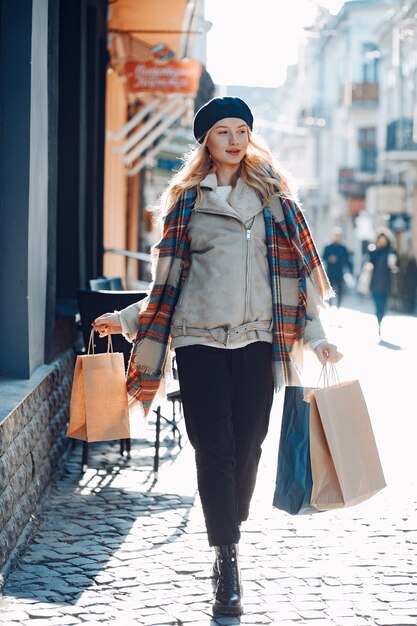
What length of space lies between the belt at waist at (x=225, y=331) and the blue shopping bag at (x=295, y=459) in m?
0.27

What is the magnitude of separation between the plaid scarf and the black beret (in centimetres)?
27

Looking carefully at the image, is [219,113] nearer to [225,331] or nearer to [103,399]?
[225,331]

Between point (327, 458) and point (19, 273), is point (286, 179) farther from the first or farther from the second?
point (19, 273)

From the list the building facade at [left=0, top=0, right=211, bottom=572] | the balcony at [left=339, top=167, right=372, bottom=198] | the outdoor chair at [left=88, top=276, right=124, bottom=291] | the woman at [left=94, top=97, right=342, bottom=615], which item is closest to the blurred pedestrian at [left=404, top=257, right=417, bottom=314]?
the building facade at [left=0, top=0, right=211, bottom=572]

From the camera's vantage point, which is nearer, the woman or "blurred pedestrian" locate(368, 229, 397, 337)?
the woman

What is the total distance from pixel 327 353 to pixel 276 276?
363 mm

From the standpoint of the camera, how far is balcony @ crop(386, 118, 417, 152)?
42.3m

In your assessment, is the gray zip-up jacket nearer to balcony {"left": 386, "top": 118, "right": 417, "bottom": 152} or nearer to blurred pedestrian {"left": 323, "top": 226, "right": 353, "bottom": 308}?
blurred pedestrian {"left": 323, "top": 226, "right": 353, "bottom": 308}

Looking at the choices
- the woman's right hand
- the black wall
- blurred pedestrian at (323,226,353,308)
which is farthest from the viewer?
blurred pedestrian at (323,226,353,308)

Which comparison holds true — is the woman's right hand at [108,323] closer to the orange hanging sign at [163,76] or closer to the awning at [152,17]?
the awning at [152,17]

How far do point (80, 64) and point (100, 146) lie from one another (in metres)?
2.49

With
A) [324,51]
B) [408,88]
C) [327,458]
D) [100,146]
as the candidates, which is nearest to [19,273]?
[327,458]

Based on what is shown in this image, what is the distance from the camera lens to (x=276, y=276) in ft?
16.5

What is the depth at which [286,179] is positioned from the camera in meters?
5.22
